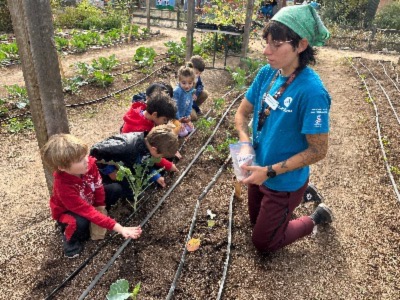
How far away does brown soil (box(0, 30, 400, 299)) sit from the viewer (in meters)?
2.50

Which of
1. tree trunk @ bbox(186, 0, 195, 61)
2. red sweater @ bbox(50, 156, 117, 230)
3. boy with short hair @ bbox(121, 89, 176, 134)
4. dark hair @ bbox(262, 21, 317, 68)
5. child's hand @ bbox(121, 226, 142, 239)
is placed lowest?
child's hand @ bbox(121, 226, 142, 239)

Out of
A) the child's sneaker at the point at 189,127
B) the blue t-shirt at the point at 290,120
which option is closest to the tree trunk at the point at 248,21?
the child's sneaker at the point at 189,127

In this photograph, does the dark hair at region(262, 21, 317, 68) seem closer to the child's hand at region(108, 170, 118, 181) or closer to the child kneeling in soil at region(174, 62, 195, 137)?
the child's hand at region(108, 170, 118, 181)

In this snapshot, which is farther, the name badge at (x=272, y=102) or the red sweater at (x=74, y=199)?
the red sweater at (x=74, y=199)

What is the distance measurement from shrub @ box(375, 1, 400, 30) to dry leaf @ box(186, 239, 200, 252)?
17670 mm

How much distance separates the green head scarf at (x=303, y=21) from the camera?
1.99 metres

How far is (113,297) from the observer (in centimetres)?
208

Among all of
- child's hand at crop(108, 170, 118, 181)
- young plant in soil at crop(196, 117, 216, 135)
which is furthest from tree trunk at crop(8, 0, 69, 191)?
young plant in soil at crop(196, 117, 216, 135)

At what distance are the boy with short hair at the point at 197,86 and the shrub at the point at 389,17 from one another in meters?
15.1

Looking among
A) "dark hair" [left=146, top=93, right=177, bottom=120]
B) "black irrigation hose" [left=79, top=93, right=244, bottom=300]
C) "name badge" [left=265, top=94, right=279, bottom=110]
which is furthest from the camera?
"dark hair" [left=146, top=93, right=177, bottom=120]

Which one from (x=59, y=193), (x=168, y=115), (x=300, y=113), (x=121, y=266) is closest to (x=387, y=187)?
(x=300, y=113)

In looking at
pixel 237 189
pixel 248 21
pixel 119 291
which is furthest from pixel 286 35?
pixel 248 21

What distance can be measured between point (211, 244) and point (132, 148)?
1073 mm

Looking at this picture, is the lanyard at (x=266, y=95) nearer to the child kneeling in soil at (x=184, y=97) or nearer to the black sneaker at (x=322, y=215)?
the black sneaker at (x=322, y=215)
